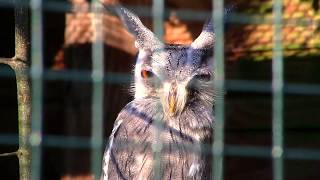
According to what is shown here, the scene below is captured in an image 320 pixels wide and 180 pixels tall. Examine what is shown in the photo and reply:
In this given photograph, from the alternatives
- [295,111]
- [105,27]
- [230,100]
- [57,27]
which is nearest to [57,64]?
[57,27]

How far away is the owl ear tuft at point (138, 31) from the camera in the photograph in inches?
72.4

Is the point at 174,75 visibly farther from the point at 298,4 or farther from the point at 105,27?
the point at 298,4

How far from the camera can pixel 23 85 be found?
5.19 ft

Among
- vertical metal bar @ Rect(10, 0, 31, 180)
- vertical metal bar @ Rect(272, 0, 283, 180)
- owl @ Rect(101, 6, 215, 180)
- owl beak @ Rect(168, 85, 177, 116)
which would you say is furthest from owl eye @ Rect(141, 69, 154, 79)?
vertical metal bar @ Rect(272, 0, 283, 180)

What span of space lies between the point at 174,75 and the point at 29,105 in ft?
1.38

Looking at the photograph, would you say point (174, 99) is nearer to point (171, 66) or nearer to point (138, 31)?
point (171, 66)

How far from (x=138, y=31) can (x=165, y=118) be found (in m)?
0.23

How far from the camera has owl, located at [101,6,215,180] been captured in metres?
1.90

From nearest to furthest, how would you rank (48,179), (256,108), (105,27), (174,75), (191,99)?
(174,75) < (191,99) < (105,27) < (256,108) < (48,179)

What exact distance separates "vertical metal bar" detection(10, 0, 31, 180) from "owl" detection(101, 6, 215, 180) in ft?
1.07

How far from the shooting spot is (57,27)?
99.7 inches

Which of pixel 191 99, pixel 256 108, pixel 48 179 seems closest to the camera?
pixel 191 99

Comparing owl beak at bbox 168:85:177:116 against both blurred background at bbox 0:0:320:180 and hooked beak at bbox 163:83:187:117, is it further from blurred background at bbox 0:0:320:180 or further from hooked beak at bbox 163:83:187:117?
blurred background at bbox 0:0:320:180

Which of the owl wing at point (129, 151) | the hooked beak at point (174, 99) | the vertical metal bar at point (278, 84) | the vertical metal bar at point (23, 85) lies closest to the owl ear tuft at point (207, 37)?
the hooked beak at point (174, 99)
